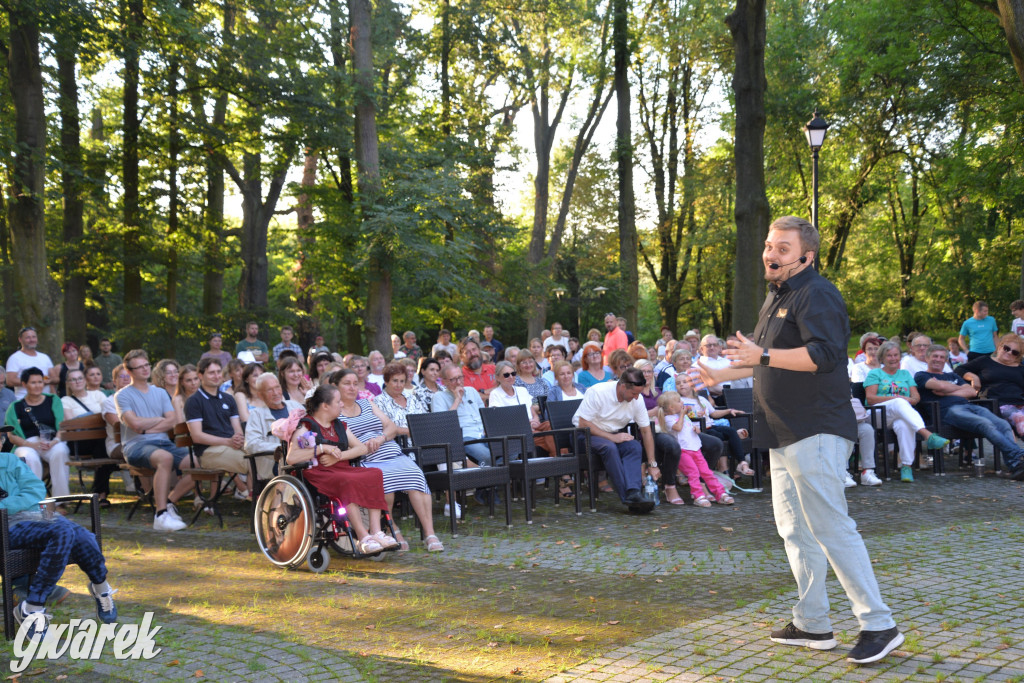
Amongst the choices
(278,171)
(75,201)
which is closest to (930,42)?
(278,171)

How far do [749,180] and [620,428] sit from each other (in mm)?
8293

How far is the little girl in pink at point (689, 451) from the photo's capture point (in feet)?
31.6

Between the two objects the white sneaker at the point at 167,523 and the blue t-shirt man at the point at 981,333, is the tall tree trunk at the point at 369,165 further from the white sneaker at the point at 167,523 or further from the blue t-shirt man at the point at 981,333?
the blue t-shirt man at the point at 981,333

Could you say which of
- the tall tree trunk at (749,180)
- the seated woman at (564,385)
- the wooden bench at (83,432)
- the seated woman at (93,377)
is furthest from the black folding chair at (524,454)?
the tall tree trunk at (749,180)

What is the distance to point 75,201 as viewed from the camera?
65.5 ft

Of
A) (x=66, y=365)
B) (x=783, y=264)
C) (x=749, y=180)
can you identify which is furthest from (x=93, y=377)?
(x=749, y=180)

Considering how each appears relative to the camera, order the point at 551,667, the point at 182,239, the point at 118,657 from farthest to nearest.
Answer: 1. the point at 182,239
2. the point at 118,657
3. the point at 551,667

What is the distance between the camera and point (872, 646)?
4293 mm

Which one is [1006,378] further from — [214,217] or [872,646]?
[214,217]

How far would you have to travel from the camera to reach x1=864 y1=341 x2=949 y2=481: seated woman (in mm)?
10844

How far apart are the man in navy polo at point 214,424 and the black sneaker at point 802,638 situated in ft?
18.7

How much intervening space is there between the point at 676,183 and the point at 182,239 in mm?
22807

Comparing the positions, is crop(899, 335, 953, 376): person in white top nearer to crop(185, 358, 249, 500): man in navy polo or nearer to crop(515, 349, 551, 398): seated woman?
crop(515, 349, 551, 398): seated woman

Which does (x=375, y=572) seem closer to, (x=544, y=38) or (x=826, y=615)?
(x=826, y=615)
